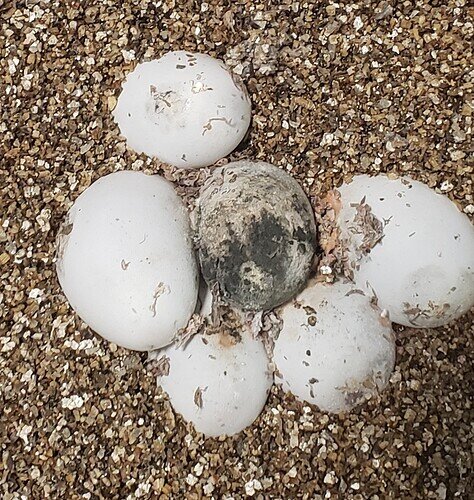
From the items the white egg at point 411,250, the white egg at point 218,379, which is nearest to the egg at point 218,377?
the white egg at point 218,379

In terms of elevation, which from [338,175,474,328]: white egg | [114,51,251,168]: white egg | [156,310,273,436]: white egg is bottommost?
[156,310,273,436]: white egg

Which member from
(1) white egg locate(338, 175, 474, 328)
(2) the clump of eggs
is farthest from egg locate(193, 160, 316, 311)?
(1) white egg locate(338, 175, 474, 328)

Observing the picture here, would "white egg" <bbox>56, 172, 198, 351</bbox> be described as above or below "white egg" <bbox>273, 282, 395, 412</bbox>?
above

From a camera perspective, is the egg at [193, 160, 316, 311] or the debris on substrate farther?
the debris on substrate

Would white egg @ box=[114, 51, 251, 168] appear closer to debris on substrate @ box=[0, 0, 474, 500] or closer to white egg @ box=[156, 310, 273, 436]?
debris on substrate @ box=[0, 0, 474, 500]

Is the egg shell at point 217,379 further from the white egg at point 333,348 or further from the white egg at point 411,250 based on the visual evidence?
the white egg at point 411,250

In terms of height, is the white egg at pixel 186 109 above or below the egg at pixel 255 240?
above

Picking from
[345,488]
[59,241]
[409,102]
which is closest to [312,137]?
[409,102]
